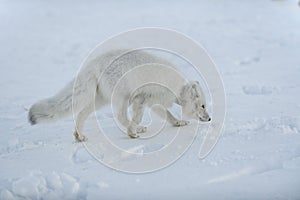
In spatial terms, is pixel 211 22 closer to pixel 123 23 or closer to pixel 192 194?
pixel 123 23

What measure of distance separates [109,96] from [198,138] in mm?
741

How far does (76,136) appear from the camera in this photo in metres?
3.27

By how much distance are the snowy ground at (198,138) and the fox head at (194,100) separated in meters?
0.24

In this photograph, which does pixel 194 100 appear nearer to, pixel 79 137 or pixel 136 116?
pixel 136 116

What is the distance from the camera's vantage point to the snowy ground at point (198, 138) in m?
2.53

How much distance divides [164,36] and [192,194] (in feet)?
16.8

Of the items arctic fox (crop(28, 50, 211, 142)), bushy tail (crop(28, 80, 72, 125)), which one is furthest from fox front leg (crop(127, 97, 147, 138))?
bushy tail (crop(28, 80, 72, 125))

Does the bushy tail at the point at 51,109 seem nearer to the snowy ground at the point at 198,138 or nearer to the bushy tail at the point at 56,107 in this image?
the bushy tail at the point at 56,107

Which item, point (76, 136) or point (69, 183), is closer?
point (69, 183)

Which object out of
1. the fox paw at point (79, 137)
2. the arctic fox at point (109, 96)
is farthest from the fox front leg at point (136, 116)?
the fox paw at point (79, 137)

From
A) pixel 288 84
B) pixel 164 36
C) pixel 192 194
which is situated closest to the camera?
pixel 192 194

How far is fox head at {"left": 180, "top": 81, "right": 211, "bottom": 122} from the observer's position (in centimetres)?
340

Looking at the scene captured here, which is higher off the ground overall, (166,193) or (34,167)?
(34,167)

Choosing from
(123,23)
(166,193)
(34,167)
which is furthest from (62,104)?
(123,23)
